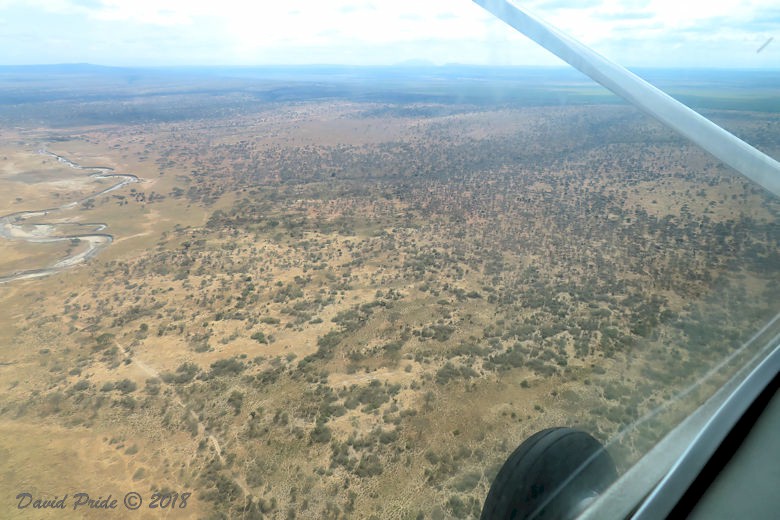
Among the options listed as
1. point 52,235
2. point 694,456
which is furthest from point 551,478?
point 52,235

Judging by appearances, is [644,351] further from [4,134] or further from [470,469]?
[4,134]

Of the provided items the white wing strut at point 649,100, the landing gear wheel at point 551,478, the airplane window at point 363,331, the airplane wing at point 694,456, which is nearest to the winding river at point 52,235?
the airplane window at point 363,331

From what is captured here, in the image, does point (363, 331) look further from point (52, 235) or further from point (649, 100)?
point (52, 235)

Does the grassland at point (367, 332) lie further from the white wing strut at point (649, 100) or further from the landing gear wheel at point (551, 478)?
the white wing strut at point (649, 100)

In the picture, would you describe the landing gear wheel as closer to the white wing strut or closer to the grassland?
the grassland

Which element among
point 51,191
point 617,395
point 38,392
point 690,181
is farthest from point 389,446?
point 51,191

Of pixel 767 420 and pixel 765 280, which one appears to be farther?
pixel 765 280
